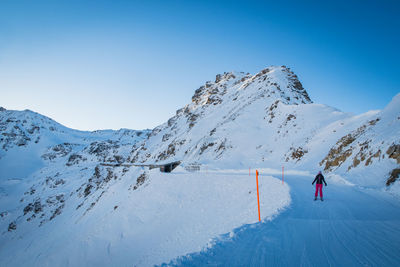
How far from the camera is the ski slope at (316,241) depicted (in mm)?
3945

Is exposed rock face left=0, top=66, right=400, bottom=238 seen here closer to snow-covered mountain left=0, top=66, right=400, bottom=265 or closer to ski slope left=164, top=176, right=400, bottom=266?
snow-covered mountain left=0, top=66, right=400, bottom=265

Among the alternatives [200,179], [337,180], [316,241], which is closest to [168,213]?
[200,179]

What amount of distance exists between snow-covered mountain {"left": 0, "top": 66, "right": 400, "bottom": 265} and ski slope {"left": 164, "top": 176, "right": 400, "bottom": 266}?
98 centimetres

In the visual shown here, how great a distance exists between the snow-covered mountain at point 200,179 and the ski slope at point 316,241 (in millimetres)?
981

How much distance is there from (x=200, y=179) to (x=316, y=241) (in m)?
13.1

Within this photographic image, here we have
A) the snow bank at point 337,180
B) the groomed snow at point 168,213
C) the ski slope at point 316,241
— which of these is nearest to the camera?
the ski slope at point 316,241

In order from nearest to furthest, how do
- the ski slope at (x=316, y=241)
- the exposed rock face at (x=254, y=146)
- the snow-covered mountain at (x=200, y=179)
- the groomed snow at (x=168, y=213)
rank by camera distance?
1. the ski slope at (x=316, y=241)
2. the groomed snow at (x=168, y=213)
3. the snow-covered mountain at (x=200, y=179)
4. the exposed rock face at (x=254, y=146)

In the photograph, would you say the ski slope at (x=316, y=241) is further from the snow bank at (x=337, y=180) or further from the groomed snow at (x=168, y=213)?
the snow bank at (x=337, y=180)

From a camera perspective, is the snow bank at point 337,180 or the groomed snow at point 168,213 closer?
the groomed snow at point 168,213

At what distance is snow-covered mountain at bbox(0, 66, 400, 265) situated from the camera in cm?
1087

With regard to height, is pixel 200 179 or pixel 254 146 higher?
pixel 254 146

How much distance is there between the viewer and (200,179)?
1734 centimetres

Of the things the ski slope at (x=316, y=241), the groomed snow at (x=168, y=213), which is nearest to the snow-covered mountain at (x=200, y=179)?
the groomed snow at (x=168, y=213)

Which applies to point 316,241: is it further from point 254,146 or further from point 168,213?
point 254,146
